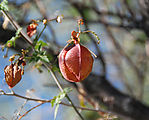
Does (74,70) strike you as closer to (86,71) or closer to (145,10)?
(86,71)

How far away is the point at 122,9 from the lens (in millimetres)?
2398

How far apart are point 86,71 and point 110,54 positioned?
2.46 m

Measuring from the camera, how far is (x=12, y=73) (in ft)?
2.52

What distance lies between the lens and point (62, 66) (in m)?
0.73

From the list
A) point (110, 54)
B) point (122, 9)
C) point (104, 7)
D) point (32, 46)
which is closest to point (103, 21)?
point (122, 9)

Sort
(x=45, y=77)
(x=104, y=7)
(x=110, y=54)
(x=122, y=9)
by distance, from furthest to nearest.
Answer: (x=110, y=54) < (x=104, y=7) < (x=45, y=77) < (x=122, y=9)

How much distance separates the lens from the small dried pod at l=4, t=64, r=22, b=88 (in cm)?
77

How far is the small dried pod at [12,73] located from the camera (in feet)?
2.51

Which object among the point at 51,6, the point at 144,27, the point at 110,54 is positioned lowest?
the point at 110,54

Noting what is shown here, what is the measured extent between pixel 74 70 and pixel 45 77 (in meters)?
2.01

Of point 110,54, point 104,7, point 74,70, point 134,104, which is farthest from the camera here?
point 110,54

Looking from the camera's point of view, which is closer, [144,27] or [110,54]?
[144,27]

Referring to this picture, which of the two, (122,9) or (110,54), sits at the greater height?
(122,9)

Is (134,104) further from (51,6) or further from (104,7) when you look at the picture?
(51,6)
